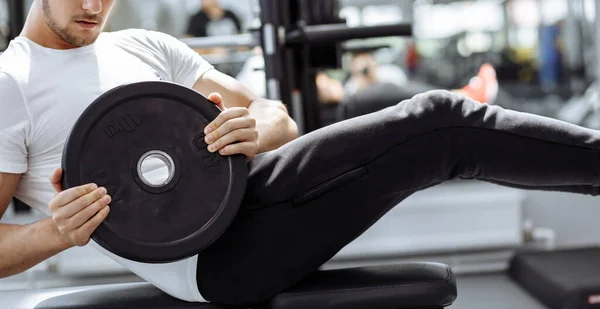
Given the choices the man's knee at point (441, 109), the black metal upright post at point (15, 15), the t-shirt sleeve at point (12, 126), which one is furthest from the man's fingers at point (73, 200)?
the black metal upright post at point (15, 15)

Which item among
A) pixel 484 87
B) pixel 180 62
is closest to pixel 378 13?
pixel 484 87

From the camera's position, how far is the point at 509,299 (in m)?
2.57

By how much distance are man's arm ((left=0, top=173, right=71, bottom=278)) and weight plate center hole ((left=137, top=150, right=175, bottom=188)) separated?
0.53ft

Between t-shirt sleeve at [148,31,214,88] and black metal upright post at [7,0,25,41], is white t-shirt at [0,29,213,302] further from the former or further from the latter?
black metal upright post at [7,0,25,41]

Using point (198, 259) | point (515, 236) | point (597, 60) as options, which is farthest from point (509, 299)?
point (198, 259)

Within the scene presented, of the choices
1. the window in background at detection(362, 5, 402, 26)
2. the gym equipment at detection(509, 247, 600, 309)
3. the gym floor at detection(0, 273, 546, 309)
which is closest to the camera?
the gym equipment at detection(509, 247, 600, 309)

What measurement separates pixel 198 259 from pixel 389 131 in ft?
1.34

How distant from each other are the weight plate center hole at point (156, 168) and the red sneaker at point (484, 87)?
2.25 m

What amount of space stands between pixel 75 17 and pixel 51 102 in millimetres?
164

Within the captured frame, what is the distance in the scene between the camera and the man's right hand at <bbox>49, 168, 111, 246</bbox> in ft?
3.44

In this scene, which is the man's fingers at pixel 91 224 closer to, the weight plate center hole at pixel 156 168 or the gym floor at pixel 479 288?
the weight plate center hole at pixel 156 168

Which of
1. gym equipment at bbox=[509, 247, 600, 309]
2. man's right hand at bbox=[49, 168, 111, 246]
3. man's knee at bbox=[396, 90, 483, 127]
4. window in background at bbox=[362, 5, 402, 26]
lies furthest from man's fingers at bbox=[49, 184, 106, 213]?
window in background at bbox=[362, 5, 402, 26]

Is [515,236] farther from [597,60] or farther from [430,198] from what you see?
[597,60]

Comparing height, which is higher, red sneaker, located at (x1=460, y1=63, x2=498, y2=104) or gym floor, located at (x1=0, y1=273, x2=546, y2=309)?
red sneaker, located at (x1=460, y1=63, x2=498, y2=104)
